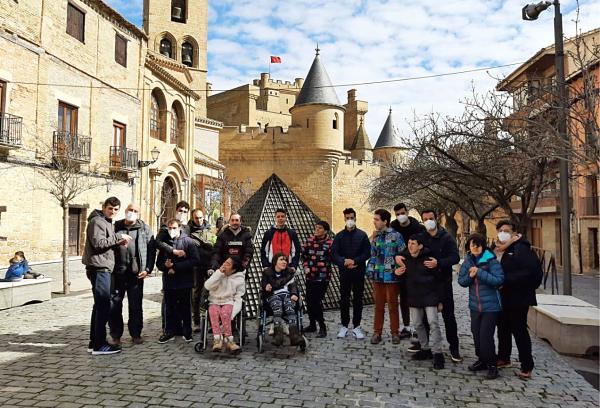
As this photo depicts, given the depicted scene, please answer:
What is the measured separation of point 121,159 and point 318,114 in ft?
64.5

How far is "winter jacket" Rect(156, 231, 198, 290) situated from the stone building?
29.1ft

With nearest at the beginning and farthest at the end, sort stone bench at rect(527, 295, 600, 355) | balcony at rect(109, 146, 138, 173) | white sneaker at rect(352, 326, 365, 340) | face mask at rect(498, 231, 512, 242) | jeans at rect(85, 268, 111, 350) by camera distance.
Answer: face mask at rect(498, 231, 512, 242), jeans at rect(85, 268, 111, 350), stone bench at rect(527, 295, 600, 355), white sneaker at rect(352, 326, 365, 340), balcony at rect(109, 146, 138, 173)

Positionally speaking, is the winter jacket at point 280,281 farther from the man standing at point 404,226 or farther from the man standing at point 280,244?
the man standing at point 404,226

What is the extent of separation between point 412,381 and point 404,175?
7070mm

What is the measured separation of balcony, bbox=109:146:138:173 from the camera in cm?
1736

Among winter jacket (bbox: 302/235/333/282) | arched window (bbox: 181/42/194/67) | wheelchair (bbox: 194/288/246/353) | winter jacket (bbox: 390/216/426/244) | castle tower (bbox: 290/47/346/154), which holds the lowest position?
wheelchair (bbox: 194/288/246/353)

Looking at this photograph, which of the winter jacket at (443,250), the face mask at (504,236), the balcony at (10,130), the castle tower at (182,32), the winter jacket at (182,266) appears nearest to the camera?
the face mask at (504,236)

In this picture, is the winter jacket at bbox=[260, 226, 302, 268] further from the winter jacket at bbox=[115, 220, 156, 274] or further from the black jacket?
the black jacket

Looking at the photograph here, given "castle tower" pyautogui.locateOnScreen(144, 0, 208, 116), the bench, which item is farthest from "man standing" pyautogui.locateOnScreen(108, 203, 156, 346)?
"castle tower" pyautogui.locateOnScreen(144, 0, 208, 116)

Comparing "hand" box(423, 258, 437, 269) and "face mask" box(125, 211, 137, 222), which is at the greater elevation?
"face mask" box(125, 211, 137, 222)

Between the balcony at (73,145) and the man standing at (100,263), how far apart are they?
9.37m

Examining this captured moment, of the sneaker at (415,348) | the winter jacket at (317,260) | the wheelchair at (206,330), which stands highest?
the winter jacket at (317,260)

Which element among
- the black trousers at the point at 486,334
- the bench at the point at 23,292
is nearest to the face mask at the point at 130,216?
the bench at the point at 23,292

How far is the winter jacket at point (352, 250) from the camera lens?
19.8 feet
